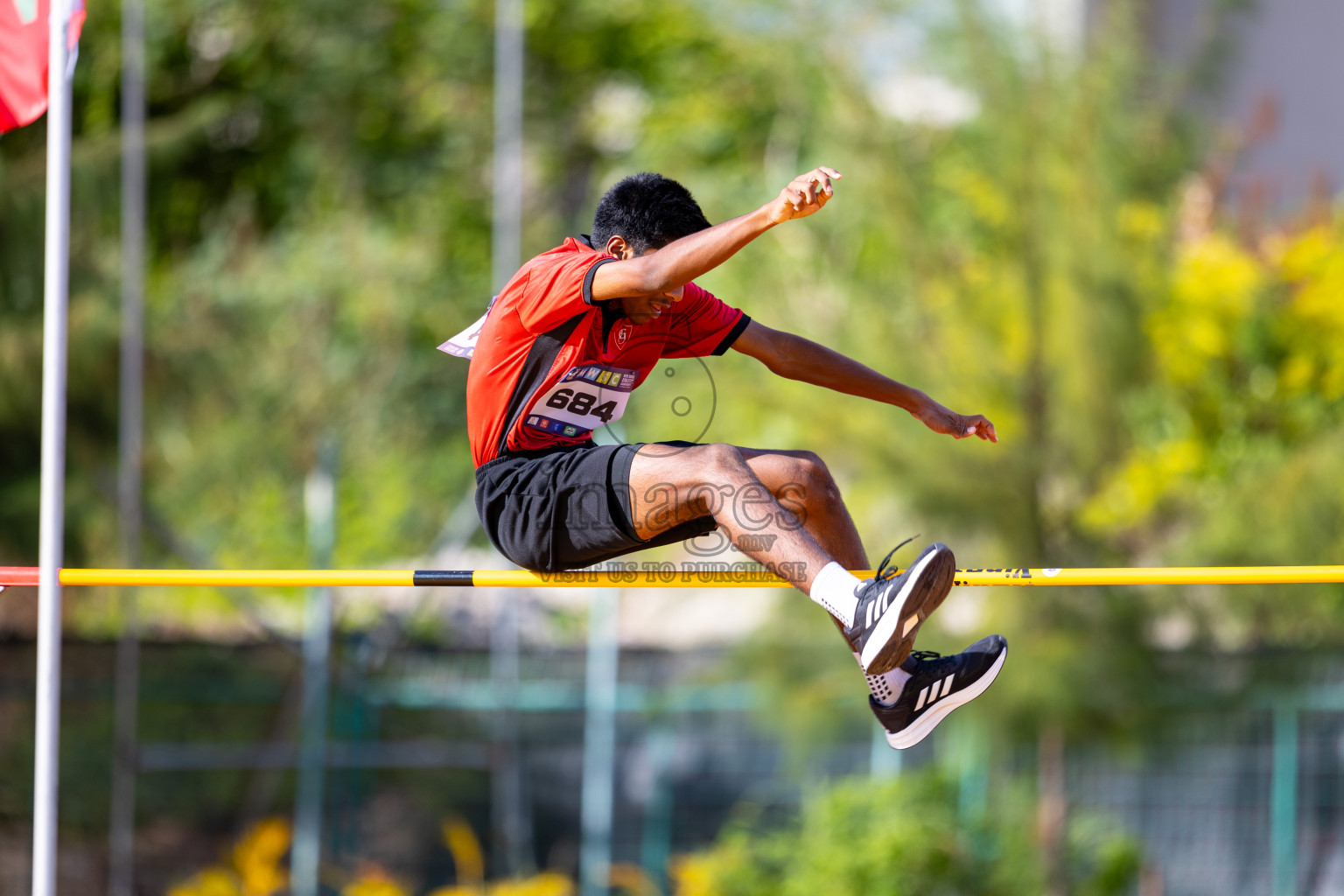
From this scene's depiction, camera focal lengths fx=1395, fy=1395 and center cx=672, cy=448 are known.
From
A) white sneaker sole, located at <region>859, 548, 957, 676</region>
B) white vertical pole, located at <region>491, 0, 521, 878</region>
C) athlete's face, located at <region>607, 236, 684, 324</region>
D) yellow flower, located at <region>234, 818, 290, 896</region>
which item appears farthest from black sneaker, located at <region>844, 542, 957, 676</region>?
yellow flower, located at <region>234, 818, 290, 896</region>

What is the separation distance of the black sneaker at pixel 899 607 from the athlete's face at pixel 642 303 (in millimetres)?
931

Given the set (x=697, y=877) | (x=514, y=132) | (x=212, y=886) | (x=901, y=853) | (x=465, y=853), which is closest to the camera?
(x=901, y=853)

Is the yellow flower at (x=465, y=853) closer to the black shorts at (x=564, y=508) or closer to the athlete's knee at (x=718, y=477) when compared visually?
the black shorts at (x=564, y=508)

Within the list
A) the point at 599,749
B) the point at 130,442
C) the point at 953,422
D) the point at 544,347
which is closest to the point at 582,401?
the point at 544,347

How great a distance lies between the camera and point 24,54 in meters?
4.46

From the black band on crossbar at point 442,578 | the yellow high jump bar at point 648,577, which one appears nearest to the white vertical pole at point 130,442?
the yellow high jump bar at point 648,577

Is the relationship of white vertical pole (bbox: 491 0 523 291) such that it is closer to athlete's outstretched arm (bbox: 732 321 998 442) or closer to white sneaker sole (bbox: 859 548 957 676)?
athlete's outstretched arm (bbox: 732 321 998 442)

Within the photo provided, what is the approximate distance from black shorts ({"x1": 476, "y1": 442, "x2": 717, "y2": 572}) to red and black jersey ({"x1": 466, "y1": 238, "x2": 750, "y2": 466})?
8 centimetres

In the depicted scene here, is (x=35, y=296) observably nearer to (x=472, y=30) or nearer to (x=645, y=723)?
(x=645, y=723)

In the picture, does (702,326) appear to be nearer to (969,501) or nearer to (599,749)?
(969,501)

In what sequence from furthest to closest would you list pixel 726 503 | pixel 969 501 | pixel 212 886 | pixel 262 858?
1. pixel 262 858
2. pixel 212 886
3. pixel 969 501
4. pixel 726 503

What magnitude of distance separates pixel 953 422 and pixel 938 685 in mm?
861

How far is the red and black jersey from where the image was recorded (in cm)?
356

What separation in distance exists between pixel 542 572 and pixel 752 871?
11.6 feet
